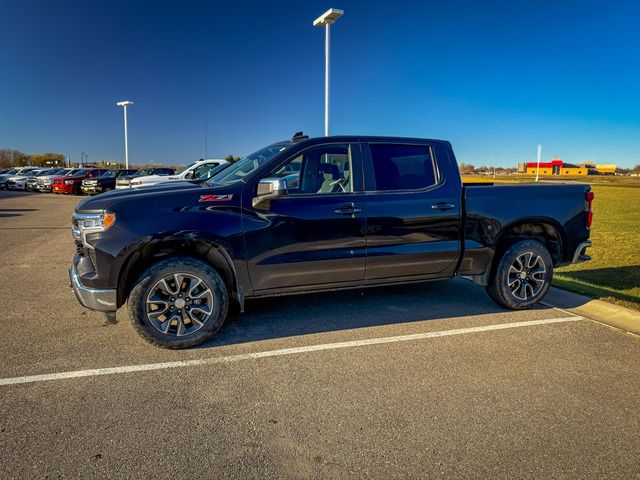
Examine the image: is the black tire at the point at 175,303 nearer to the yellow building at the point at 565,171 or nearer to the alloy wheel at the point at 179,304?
the alloy wheel at the point at 179,304

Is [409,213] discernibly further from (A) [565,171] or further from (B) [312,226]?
(A) [565,171]

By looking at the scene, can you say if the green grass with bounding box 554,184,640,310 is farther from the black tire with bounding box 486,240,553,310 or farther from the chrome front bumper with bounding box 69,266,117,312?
the chrome front bumper with bounding box 69,266,117,312

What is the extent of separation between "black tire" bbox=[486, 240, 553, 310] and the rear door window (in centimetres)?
133

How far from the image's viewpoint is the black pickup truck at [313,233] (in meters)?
3.93

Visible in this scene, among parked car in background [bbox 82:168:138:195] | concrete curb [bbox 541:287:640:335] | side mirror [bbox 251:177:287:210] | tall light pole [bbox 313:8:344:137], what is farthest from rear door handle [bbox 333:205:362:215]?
parked car in background [bbox 82:168:138:195]

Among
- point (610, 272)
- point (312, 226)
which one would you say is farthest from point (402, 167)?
point (610, 272)

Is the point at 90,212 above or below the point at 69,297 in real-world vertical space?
above

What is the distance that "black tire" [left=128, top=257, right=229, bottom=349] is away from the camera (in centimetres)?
392

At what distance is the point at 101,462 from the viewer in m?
2.48

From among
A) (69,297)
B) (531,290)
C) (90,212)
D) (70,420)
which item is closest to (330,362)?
(70,420)

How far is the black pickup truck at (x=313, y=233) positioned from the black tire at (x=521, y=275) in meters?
0.01

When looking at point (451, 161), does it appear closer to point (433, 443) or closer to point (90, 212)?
point (433, 443)

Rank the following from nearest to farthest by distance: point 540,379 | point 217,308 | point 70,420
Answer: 1. point 70,420
2. point 540,379
3. point 217,308

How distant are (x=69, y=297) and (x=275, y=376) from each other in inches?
139
